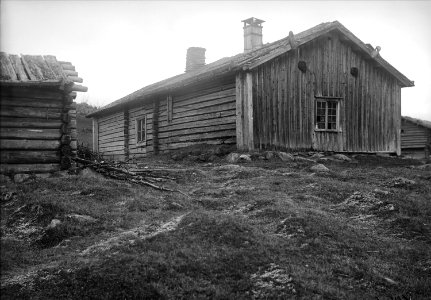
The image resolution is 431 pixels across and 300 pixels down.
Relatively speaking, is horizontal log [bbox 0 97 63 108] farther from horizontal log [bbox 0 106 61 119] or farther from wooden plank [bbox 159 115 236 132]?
wooden plank [bbox 159 115 236 132]

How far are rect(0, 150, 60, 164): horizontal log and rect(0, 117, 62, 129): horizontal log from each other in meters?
0.65

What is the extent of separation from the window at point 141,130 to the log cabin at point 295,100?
1.35 meters

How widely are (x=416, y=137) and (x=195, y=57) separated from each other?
17.3 m

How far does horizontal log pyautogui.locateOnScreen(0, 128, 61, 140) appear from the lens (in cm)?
1003

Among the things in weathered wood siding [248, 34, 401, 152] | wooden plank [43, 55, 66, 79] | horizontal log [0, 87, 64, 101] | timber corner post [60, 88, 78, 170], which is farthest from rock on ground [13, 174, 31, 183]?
weathered wood siding [248, 34, 401, 152]

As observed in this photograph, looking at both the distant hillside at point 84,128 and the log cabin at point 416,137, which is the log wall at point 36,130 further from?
the log cabin at point 416,137

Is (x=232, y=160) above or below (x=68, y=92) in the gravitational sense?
below

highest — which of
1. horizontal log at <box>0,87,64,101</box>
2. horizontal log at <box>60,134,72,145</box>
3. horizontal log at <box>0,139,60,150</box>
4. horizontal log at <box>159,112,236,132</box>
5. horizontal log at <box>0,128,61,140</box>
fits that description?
horizontal log at <box>0,87,64,101</box>

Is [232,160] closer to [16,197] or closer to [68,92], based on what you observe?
[68,92]

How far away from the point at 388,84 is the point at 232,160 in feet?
28.7

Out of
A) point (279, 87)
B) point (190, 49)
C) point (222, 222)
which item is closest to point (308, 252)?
point (222, 222)

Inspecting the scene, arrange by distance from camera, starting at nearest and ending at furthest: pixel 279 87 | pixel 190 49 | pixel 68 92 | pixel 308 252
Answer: pixel 308 252, pixel 68 92, pixel 279 87, pixel 190 49

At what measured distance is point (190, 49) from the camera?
79.7 ft

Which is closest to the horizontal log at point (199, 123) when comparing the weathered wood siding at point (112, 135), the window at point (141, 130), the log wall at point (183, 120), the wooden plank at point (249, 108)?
the log wall at point (183, 120)
